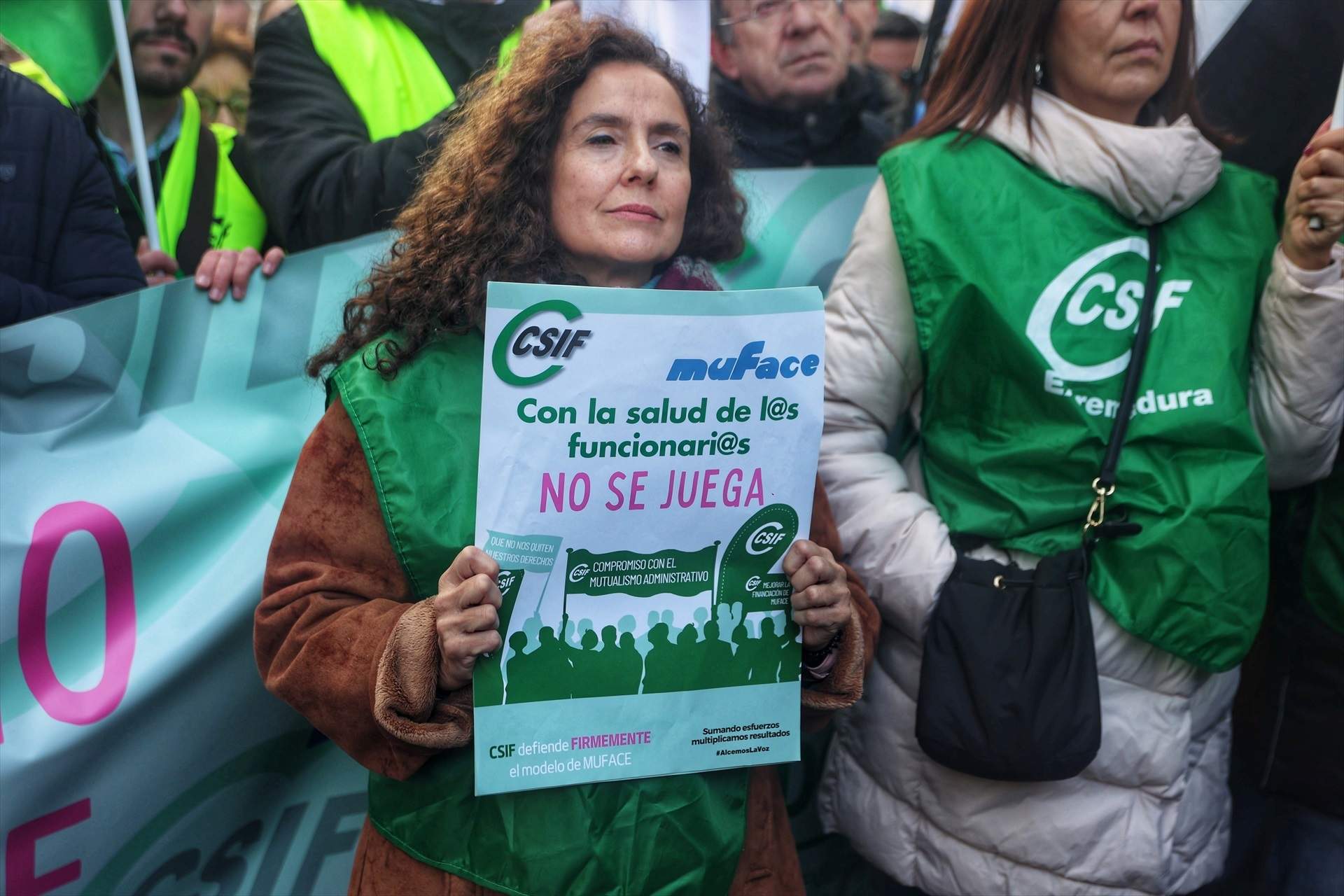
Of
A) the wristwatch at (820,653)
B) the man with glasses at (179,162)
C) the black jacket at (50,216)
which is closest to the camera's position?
the wristwatch at (820,653)

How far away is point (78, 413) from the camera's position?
1888 millimetres

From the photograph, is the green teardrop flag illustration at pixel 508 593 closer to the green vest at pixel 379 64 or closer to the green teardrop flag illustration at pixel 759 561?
the green teardrop flag illustration at pixel 759 561

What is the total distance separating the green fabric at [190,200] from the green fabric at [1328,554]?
2.09 m

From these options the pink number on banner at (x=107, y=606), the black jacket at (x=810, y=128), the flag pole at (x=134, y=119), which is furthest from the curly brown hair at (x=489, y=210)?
the black jacket at (x=810, y=128)

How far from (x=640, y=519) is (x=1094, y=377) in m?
0.85

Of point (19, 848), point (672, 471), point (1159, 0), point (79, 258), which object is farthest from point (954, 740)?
point (79, 258)

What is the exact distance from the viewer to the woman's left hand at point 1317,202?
1.80m

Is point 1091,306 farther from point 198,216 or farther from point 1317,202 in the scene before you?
point 198,216

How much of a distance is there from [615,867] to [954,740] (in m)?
0.59

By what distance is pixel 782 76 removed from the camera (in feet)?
8.51

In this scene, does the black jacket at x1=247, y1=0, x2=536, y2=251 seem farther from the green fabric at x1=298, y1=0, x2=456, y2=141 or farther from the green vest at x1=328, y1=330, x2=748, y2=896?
the green vest at x1=328, y1=330, x2=748, y2=896

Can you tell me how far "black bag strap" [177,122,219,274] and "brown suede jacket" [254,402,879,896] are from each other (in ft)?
3.35

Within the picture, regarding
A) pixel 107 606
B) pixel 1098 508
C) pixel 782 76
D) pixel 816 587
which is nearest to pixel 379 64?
pixel 782 76

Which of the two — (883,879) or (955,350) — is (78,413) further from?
(883,879)
